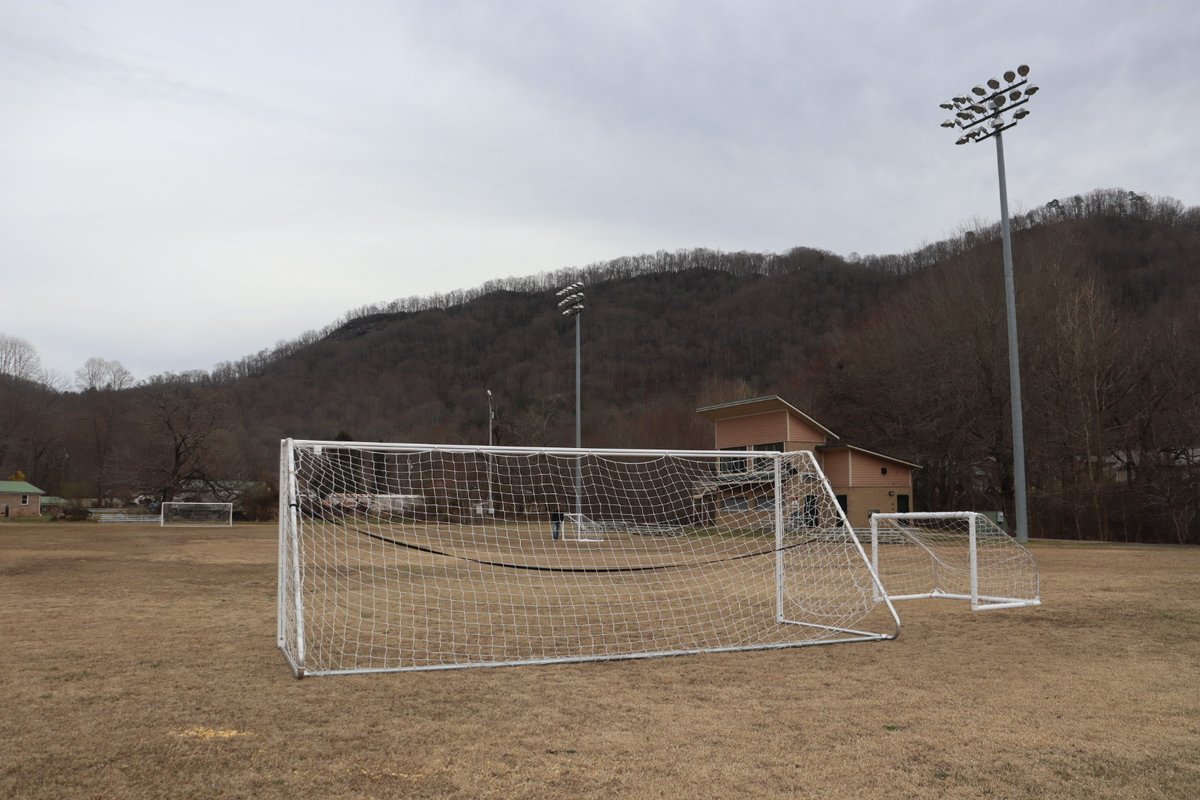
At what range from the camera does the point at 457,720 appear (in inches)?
226

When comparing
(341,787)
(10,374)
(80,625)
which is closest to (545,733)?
(341,787)

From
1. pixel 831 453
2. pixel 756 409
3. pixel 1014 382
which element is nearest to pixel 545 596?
pixel 1014 382

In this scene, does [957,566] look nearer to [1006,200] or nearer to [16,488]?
[1006,200]

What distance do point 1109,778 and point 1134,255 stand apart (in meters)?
49.8

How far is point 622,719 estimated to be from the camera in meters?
5.77

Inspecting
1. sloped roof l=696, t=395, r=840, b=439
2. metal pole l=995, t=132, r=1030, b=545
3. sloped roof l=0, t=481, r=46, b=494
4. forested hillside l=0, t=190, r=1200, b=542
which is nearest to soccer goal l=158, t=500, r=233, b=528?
forested hillside l=0, t=190, r=1200, b=542

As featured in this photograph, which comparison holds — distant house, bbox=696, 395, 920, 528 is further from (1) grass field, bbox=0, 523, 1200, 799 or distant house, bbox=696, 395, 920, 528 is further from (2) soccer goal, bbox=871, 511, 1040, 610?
(1) grass field, bbox=0, 523, 1200, 799

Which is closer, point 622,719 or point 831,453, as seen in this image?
point 622,719

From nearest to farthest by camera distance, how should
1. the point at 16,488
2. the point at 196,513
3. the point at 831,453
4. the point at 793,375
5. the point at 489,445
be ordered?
1. the point at 489,445
2. the point at 831,453
3. the point at 196,513
4. the point at 16,488
5. the point at 793,375

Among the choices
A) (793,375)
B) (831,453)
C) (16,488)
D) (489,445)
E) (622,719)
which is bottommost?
(622,719)

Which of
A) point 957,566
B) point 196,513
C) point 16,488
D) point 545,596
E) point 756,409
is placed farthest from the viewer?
point 16,488

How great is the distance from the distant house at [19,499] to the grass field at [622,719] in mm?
56374

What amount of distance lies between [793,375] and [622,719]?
60.6 metres

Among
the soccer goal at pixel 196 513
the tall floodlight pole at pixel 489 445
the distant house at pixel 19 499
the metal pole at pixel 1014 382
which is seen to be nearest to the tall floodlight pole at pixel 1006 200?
the metal pole at pixel 1014 382
